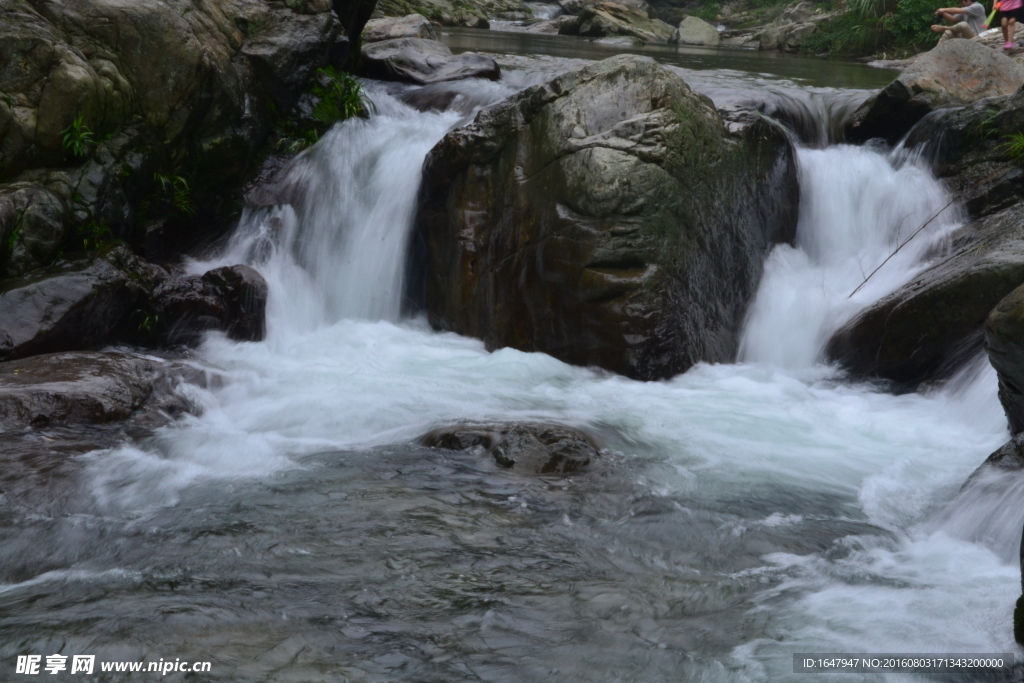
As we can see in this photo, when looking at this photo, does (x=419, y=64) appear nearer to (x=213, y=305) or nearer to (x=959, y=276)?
(x=213, y=305)

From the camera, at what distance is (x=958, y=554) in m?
3.80

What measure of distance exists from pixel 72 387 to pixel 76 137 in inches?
98.2

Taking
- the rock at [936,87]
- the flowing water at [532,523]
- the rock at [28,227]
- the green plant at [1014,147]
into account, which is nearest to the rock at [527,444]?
the flowing water at [532,523]

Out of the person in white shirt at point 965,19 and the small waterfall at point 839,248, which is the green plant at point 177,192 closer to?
the small waterfall at point 839,248

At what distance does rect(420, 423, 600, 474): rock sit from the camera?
4.64m

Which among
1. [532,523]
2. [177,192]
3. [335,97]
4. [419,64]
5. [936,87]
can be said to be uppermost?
[936,87]

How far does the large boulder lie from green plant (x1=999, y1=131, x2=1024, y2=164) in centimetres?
173

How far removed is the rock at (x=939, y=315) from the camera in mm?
5699

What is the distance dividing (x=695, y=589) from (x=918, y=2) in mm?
19348

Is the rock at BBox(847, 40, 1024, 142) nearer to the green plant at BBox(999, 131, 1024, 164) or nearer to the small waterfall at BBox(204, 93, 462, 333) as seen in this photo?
the green plant at BBox(999, 131, 1024, 164)

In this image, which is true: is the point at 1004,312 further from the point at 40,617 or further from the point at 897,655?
the point at 40,617

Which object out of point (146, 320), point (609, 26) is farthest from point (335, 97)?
point (609, 26)

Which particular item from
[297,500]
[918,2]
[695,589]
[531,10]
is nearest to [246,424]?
[297,500]

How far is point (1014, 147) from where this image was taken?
7031 millimetres
